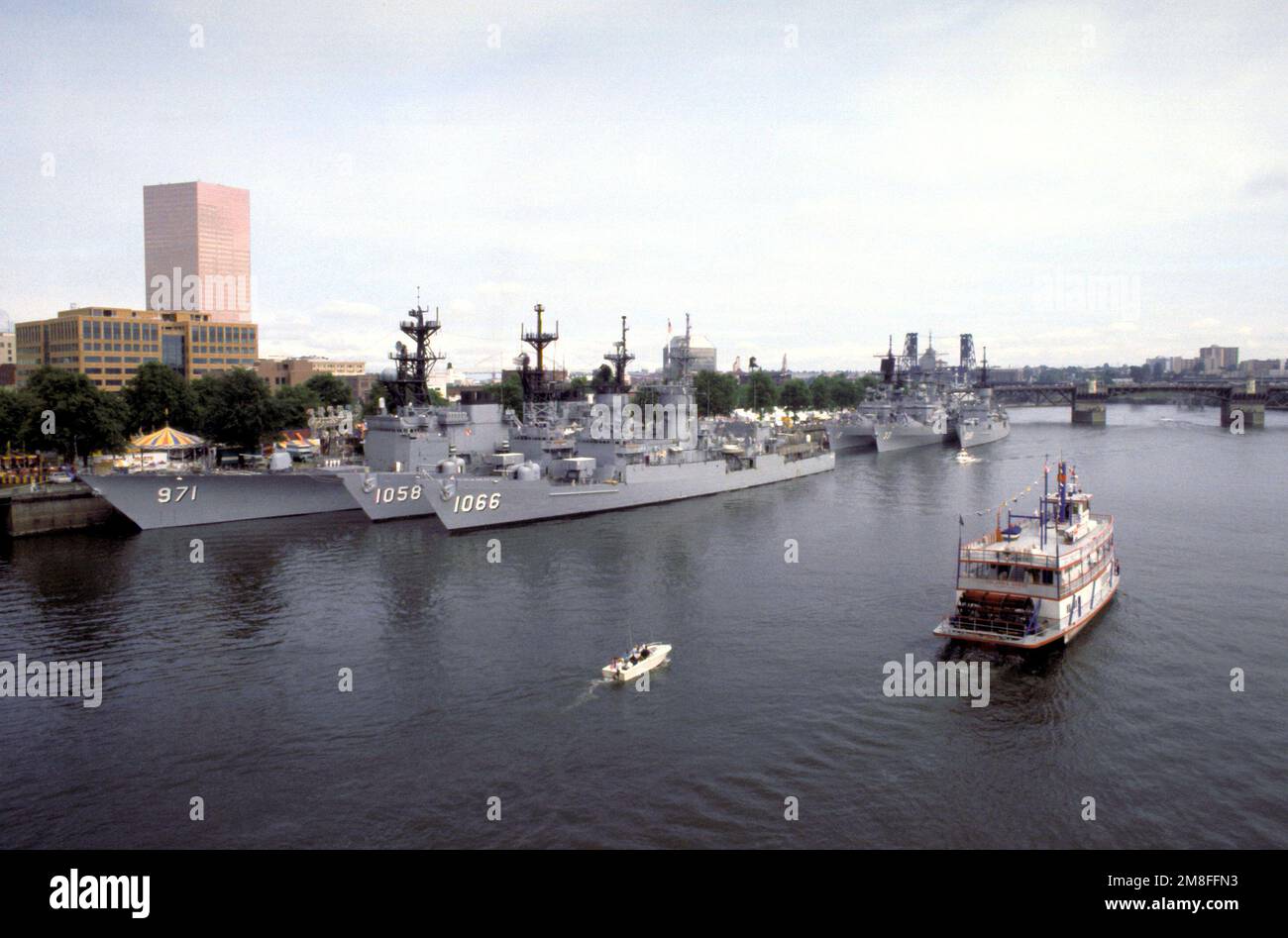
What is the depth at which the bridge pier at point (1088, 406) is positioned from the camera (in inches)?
6225

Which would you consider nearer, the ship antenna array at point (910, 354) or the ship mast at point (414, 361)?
the ship mast at point (414, 361)

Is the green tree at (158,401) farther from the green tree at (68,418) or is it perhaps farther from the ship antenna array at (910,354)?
the ship antenna array at (910,354)

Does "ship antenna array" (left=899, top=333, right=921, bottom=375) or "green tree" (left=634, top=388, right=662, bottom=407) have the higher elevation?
"ship antenna array" (left=899, top=333, right=921, bottom=375)

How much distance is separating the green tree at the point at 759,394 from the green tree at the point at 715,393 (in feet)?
22.7

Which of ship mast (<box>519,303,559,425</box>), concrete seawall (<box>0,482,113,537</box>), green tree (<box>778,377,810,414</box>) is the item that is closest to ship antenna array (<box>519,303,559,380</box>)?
ship mast (<box>519,303,559,425</box>)

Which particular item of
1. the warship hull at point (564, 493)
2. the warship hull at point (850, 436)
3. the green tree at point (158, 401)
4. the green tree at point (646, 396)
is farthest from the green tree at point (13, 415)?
the warship hull at point (850, 436)

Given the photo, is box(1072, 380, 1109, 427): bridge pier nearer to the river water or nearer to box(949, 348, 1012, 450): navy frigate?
box(949, 348, 1012, 450): navy frigate

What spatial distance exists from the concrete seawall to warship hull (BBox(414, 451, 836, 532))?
19633 mm

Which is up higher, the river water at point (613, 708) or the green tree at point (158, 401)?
the green tree at point (158, 401)

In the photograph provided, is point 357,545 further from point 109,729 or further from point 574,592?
point 109,729

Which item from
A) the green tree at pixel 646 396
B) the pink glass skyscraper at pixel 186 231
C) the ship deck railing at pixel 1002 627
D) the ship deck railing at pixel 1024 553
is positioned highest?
the pink glass skyscraper at pixel 186 231

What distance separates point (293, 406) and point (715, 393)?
72.5 metres

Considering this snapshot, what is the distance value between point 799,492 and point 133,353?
83526 mm

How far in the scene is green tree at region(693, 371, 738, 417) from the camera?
426ft
